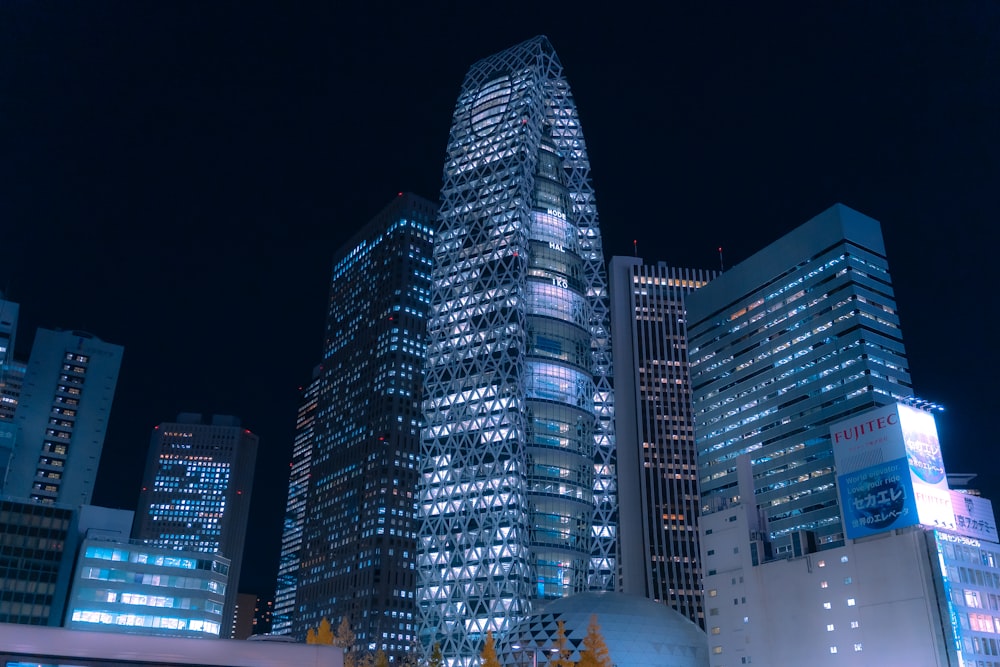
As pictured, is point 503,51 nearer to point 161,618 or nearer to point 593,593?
point 593,593

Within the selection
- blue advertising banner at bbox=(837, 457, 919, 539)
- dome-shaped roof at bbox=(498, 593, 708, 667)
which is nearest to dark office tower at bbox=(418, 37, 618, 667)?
dome-shaped roof at bbox=(498, 593, 708, 667)

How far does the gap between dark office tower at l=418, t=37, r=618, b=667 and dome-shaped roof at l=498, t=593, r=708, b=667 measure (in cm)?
731

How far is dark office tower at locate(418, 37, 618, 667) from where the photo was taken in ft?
445

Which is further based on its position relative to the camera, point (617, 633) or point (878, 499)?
point (617, 633)

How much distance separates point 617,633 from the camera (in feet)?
384

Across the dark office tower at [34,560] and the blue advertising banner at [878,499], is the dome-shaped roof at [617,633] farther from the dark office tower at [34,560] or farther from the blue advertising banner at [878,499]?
the dark office tower at [34,560]

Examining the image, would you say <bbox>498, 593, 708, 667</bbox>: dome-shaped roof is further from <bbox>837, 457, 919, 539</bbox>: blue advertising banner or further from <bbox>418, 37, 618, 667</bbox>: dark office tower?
<bbox>837, 457, 919, 539</bbox>: blue advertising banner

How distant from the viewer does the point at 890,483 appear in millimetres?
106750

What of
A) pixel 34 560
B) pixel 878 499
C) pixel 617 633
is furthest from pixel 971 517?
pixel 34 560

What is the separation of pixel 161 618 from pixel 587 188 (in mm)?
107757

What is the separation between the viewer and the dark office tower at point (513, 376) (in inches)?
5335

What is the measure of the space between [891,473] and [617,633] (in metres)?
41.4

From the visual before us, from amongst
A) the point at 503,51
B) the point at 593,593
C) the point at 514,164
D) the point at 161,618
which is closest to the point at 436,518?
the point at 593,593

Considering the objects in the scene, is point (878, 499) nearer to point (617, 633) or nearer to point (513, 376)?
point (617, 633)
